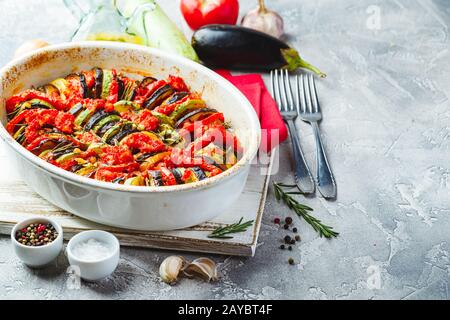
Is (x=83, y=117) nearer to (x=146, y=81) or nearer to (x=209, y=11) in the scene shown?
(x=146, y=81)

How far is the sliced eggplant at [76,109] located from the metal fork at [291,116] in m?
1.16

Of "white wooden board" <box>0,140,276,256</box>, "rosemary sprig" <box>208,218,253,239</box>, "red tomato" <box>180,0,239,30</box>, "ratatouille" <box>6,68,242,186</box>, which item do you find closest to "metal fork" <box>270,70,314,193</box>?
"white wooden board" <box>0,140,276,256</box>

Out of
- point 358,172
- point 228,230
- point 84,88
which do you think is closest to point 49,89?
point 84,88

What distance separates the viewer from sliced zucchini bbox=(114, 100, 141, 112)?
3.76 metres

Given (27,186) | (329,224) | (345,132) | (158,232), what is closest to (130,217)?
(158,232)

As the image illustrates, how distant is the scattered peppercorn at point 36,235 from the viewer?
3.07 m

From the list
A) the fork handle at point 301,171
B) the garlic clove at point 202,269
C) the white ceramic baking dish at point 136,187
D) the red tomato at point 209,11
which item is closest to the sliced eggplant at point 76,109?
the white ceramic baking dish at point 136,187

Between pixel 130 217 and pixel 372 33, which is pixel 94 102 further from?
pixel 372 33

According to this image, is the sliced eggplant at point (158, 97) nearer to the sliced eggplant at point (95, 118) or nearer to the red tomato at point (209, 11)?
the sliced eggplant at point (95, 118)

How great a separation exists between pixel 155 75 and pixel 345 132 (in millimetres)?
1162

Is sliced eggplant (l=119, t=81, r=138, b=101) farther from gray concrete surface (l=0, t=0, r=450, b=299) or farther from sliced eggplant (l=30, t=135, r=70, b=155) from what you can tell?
gray concrete surface (l=0, t=0, r=450, b=299)

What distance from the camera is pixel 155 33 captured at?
469 centimetres

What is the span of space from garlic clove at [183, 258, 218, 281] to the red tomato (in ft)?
7.67

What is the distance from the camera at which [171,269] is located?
3100 millimetres
